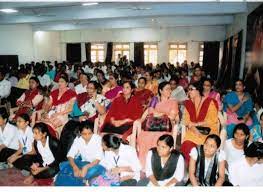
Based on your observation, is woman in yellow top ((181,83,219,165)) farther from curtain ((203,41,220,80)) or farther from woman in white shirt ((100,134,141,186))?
→ curtain ((203,41,220,80))

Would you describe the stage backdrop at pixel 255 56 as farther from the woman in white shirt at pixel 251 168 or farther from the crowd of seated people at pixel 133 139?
the woman in white shirt at pixel 251 168

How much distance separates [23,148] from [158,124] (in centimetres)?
168

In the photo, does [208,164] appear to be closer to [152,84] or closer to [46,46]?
[152,84]

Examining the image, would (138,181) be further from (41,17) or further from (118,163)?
(41,17)

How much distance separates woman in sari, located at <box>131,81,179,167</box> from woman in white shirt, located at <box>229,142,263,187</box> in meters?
1.04

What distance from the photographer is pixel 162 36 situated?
51.7 ft

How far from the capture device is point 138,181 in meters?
3.13

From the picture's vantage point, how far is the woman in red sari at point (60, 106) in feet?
15.0

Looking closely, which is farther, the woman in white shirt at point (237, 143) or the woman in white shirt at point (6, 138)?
the woman in white shirt at point (6, 138)

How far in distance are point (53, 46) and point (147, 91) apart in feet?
39.4

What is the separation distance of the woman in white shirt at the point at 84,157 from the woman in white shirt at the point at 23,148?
2.07 feet

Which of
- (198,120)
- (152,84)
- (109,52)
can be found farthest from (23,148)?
(109,52)

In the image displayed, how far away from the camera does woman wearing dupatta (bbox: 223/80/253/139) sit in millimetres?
4508

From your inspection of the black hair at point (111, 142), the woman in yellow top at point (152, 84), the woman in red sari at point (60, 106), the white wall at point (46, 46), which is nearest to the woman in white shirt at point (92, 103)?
the woman in red sari at point (60, 106)
